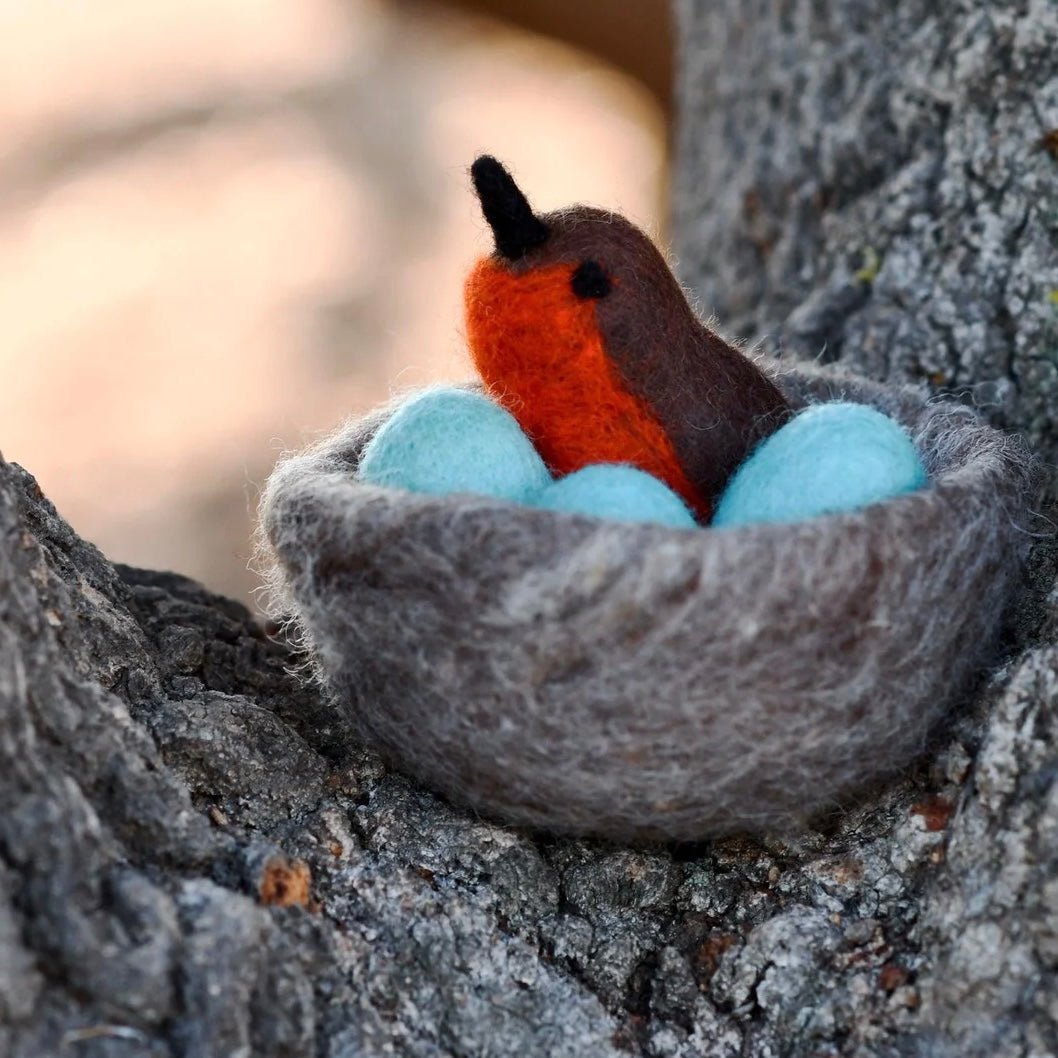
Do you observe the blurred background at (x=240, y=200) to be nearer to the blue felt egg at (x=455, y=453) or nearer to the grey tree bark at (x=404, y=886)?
the blue felt egg at (x=455, y=453)

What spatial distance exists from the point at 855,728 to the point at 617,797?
18 cm

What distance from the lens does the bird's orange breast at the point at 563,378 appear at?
115 centimetres

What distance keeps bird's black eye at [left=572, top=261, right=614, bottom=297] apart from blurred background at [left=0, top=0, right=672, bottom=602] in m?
1.52

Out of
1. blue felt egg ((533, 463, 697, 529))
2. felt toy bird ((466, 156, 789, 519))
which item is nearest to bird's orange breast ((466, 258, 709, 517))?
felt toy bird ((466, 156, 789, 519))

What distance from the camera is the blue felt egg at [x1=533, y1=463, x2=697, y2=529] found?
3.29 ft

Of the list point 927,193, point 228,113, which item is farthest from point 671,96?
point 927,193

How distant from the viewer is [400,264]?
3.77m

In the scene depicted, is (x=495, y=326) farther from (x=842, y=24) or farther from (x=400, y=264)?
(x=400, y=264)

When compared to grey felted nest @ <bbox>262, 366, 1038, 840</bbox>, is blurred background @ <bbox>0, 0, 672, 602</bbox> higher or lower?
higher

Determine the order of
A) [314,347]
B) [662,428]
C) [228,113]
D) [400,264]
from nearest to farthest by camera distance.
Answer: [662,428] < [314,347] < [400,264] < [228,113]

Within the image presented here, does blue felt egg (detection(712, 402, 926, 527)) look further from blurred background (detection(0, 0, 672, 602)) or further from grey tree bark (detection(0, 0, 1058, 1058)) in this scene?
blurred background (detection(0, 0, 672, 602))

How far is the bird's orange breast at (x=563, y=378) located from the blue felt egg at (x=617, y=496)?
10 centimetres

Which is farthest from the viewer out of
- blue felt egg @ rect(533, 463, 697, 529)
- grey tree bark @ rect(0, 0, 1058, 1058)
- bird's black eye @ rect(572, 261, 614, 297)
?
bird's black eye @ rect(572, 261, 614, 297)

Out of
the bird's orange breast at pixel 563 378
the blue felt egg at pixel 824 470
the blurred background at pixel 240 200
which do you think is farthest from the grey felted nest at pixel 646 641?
the blurred background at pixel 240 200
